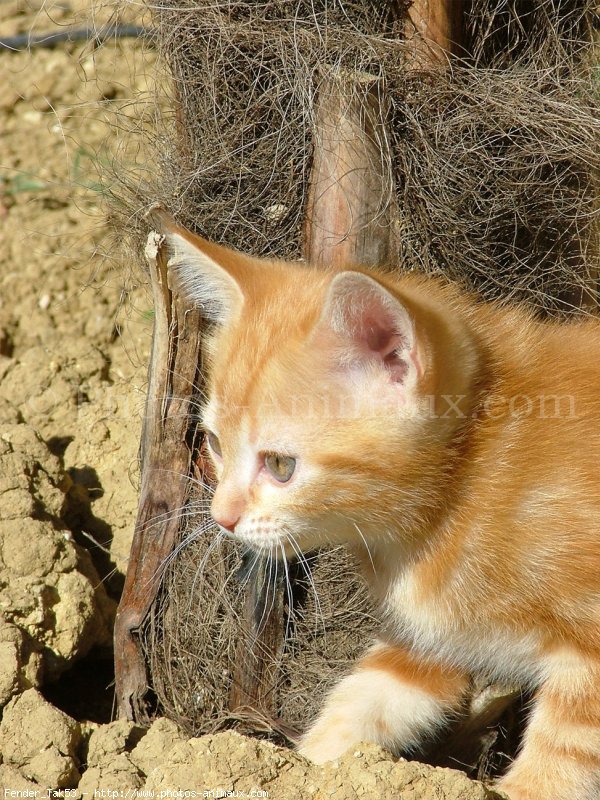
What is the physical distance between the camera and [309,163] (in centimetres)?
219

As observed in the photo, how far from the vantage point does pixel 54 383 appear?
3.10 m

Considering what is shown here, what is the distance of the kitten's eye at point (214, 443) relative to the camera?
208 cm

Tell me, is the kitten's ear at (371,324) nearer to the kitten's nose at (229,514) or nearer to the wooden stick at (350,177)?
the kitten's nose at (229,514)

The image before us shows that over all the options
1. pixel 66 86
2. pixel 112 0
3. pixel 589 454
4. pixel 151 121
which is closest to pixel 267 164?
pixel 151 121

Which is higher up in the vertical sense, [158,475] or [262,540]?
[262,540]

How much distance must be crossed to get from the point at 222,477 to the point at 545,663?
2.65ft

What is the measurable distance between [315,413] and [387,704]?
0.89m

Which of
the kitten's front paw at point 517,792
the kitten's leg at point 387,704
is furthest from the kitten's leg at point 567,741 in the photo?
the kitten's leg at point 387,704

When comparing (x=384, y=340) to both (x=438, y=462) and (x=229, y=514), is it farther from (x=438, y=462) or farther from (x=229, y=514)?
(x=229, y=514)

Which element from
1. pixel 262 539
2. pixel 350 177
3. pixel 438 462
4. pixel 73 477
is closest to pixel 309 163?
pixel 350 177

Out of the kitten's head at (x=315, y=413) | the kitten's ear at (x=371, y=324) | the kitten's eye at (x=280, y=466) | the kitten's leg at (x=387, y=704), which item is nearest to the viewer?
the kitten's ear at (x=371, y=324)

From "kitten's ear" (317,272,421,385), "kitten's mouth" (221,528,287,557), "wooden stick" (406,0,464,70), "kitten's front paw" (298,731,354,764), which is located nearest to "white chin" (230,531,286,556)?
"kitten's mouth" (221,528,287,557)

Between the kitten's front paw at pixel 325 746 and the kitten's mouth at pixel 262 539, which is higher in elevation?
the kitten's mouth at pixel 262 539

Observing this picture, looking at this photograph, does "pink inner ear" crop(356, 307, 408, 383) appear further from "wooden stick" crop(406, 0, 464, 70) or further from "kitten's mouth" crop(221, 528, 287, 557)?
"wooden stick" crop(406, 0, 464, 70)
